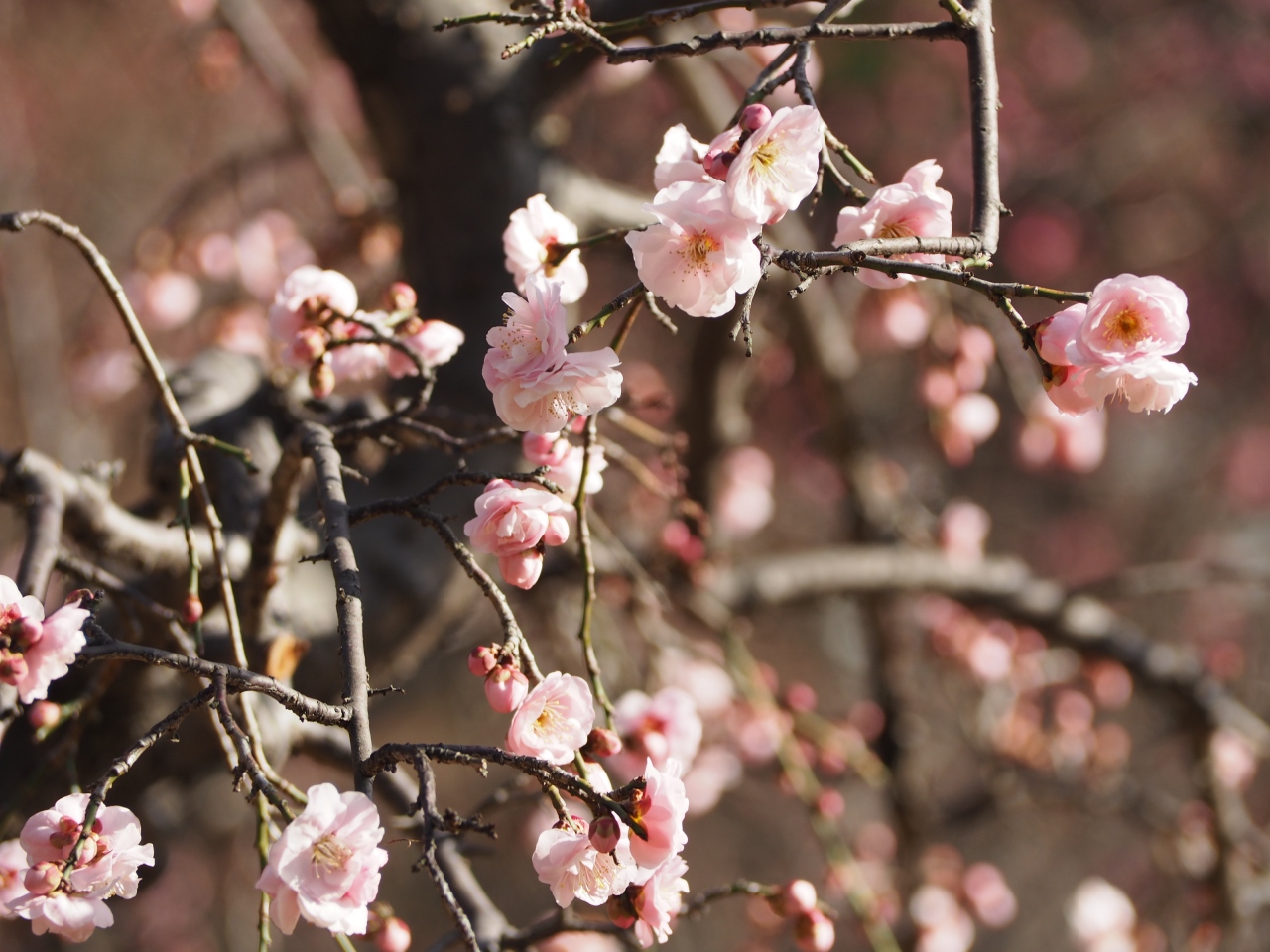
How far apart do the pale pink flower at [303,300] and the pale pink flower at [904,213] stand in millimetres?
444

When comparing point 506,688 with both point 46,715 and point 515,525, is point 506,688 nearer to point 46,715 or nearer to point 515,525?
point 515,525

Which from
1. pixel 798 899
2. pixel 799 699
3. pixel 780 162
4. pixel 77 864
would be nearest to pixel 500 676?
pixel 77 864

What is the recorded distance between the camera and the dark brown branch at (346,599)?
0.54m

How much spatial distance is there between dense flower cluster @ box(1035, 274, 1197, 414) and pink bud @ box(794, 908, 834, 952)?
59cm

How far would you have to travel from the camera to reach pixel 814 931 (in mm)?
951

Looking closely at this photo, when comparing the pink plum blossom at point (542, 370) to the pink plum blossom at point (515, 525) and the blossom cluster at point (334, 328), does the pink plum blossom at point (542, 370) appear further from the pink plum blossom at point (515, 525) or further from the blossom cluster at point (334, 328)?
the blossom cluster at point (334, 328)

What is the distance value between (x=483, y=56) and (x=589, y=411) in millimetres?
896

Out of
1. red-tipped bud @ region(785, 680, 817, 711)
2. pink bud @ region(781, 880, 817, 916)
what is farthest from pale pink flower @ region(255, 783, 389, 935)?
red-tipped bud @ region(785, 680, 817, 711)

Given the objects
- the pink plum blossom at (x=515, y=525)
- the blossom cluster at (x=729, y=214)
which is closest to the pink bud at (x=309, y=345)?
the pink plum blossom at (x=515, y=525)

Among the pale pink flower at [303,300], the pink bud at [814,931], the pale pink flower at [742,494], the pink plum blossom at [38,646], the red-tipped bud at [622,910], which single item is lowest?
the red-tipped bud at [622,910]

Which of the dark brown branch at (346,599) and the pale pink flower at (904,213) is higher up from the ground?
the pale pink flower at (904,213)

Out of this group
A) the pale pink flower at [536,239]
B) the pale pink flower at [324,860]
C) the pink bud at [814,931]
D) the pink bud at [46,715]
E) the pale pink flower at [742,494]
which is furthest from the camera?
the pale pink flower at [742,494]

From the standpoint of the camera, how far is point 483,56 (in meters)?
1.32

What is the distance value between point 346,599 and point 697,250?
0.29 meters
